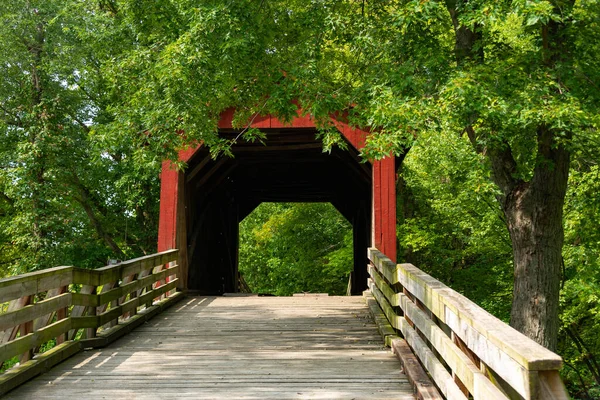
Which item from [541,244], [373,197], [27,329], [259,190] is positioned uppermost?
[259,190]

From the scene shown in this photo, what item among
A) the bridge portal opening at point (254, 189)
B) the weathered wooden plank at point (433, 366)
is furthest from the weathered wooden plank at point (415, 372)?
the bridge portal opening at point (254, 189)

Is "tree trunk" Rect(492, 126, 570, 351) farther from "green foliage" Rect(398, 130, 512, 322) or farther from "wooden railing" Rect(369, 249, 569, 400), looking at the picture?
"green foliage" Rect(398, 130, 512, 322)

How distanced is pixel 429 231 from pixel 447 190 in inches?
52.8

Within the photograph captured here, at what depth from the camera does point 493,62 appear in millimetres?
7754

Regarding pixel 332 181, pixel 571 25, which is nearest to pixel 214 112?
pixel 571 25

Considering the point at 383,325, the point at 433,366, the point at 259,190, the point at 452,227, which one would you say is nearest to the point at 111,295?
the point at 383,325

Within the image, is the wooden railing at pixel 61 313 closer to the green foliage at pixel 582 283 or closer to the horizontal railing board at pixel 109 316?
the horizontal railing board at pixel 109 316

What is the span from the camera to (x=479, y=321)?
294cm

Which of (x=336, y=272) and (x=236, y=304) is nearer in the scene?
(x=236, y=304)

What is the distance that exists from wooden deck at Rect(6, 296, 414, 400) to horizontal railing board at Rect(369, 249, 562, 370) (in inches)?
29.7

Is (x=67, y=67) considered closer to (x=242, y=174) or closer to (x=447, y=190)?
(x=242, y=174)

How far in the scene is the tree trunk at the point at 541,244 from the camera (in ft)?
26.7

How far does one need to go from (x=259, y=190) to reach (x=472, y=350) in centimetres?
1589

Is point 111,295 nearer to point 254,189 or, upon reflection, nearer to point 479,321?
point 479,321
